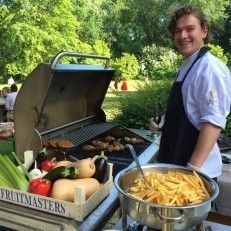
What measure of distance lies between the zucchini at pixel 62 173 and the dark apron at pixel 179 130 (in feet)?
2.23

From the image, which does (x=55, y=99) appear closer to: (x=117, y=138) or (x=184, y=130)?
(x=117, y=138)

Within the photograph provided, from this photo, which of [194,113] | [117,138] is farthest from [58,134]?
[194,113]

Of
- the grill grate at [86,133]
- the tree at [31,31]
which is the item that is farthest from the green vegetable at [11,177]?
the tree at [31,31]

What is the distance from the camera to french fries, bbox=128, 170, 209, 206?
155 cm

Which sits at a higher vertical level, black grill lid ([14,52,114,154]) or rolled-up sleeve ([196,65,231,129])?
rolled-up sleeve ([196,65,231,129])

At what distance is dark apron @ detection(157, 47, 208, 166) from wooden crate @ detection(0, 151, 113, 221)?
→ 0.59 metres

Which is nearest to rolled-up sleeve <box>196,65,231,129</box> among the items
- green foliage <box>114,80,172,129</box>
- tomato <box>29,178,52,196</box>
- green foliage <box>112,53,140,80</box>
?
tomato <box>29,178,52,196</box>

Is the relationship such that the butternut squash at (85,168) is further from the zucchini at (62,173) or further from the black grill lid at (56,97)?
the black grill lid at (56,97)

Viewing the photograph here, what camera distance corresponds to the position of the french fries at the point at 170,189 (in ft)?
5.09

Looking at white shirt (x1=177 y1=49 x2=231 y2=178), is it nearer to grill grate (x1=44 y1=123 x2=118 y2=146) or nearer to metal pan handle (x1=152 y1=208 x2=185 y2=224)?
metal pan handle (x1=152 y1=208 x2=185 y2=224)

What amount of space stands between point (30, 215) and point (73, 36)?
24.8 m

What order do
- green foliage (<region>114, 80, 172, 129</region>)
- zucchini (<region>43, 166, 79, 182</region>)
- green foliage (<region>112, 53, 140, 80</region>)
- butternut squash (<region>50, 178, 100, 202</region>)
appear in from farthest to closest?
green foliage (<region>112, 53, 140, 80</region>) < green foliage (<region>114, 80, 172, 129</region>) < zucchini (<region>43, 166, 79, 182</region>) < butternut squash (<region>50, 178, 100, 202</region>)

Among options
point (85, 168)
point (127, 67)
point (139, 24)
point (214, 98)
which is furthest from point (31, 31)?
point (214, 98)

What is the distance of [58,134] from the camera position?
3645mm
